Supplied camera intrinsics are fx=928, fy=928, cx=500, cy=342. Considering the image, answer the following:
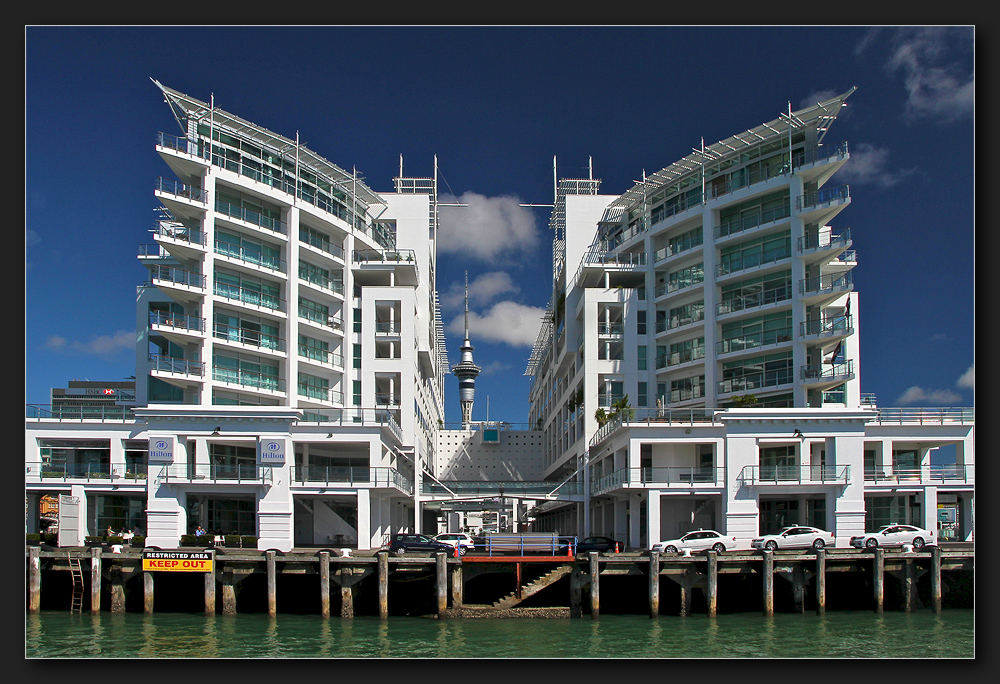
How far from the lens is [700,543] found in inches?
1939

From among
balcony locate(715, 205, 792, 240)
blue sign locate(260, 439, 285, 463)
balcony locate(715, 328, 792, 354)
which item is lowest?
blue sign locate(260, 439, 285, 463)

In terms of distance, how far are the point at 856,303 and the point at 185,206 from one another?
50.0 m

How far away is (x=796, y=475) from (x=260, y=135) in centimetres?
4198

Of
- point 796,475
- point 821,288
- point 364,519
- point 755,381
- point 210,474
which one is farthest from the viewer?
point 755,381

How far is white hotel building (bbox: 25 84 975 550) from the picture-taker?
178ft

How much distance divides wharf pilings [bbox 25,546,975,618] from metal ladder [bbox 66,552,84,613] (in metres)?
0.06

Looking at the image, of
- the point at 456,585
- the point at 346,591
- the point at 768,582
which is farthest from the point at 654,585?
the point at 346,591

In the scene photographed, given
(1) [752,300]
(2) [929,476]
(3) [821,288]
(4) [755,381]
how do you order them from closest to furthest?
(2) [929,476], (3) [821,288], (4) [755,381], (1) [752,300]

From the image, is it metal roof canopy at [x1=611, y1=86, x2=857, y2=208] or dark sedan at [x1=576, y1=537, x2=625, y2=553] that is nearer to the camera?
dark sedan at [x1=576, y1=537, x2=625, y2=553]

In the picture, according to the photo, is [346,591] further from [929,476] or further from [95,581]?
[929,476]

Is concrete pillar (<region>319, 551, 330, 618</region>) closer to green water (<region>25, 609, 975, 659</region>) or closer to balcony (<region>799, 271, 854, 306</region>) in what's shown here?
green water (<region>25, 609, 975, 659</region>)

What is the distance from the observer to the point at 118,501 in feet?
204

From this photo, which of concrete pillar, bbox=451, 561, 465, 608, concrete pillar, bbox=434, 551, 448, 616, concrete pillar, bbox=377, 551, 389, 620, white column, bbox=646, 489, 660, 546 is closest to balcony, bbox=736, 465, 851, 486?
white column, bbox=646, 489, 660, 546

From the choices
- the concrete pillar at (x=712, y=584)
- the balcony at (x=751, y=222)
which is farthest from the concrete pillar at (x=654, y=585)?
the balcony at (x=751, y=222)
